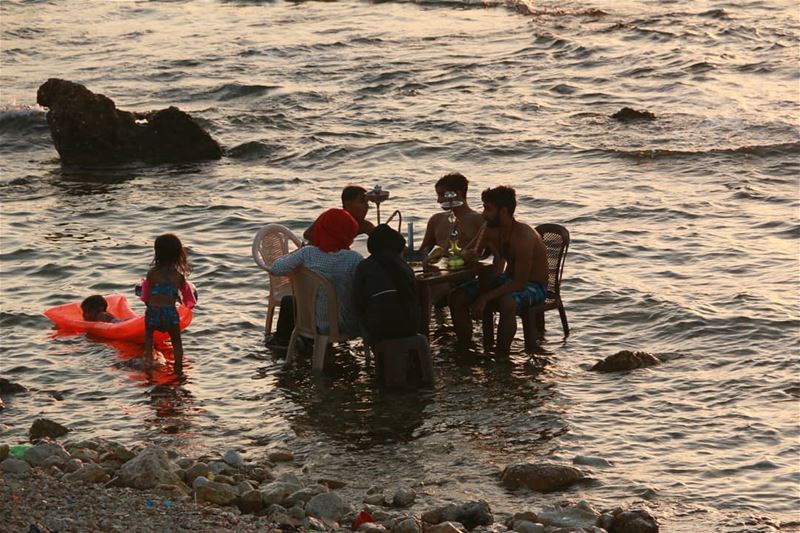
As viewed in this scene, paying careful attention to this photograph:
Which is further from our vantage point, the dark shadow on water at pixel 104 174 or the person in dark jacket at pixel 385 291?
the dark shadow on water at pixel 104 174

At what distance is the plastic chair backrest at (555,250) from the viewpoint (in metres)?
10.9

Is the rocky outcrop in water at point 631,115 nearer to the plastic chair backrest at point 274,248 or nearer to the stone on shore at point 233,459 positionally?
the plastic chair backrest at point 274,248

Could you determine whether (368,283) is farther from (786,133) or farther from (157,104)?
(157,104)

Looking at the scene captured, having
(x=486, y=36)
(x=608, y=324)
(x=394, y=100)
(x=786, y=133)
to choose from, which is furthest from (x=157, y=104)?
(x=608, y=324)

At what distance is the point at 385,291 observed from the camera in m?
9.67

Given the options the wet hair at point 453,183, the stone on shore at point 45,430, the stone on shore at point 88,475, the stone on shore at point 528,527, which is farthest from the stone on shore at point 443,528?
the wet hair at point 453,183

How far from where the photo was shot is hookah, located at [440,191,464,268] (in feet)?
35.0

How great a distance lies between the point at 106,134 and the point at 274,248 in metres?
9.27

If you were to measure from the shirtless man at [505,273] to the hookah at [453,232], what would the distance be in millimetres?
97

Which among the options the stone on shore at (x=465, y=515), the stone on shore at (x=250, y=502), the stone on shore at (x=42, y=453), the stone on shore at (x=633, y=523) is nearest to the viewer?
the stone on shore at (x=633, y=523)

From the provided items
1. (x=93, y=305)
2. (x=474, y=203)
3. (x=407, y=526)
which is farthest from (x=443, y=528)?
(x=474, y=203)

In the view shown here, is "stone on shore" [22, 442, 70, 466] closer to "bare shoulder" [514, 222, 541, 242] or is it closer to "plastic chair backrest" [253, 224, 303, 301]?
"plastic chair backrest" [253, 224, 303, 301]

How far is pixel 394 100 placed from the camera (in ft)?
78.7

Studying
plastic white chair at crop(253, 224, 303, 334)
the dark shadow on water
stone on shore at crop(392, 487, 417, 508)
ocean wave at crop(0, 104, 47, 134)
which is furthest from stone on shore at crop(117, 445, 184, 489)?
ocean wave at crop(0, 104, 47, 134)
